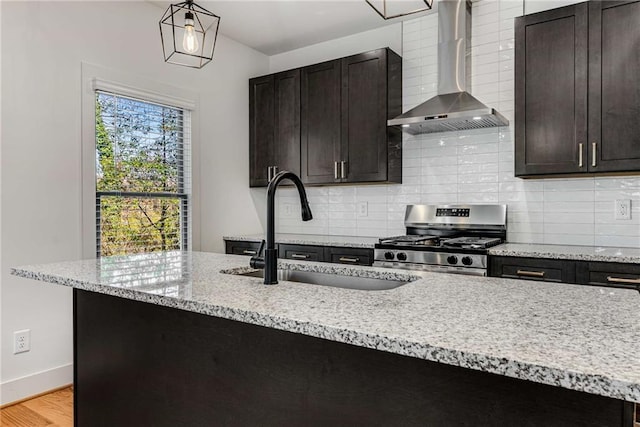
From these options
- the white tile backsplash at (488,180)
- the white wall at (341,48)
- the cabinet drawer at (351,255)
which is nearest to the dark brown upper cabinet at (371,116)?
the white tile backsplash at (488,180)

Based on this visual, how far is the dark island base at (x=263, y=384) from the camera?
0.89 meters

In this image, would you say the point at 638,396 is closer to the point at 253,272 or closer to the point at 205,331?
the point at 205,331

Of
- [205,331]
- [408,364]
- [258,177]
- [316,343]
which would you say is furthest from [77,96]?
[408,364]

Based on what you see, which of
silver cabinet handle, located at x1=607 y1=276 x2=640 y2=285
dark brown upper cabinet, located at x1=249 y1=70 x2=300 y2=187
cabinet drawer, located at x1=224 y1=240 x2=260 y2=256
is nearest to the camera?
silver cabinet handle, located at x1=607 y1=276 x2=640 y2=285

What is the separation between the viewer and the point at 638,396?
24.4 inches

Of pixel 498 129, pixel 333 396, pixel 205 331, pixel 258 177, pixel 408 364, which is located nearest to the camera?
pixel 408 364

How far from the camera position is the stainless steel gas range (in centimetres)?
285

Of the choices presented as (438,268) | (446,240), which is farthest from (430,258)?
(446,240)

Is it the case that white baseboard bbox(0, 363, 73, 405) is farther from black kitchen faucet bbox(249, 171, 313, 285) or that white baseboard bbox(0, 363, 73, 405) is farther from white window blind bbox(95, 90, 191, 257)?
black kitchen faucet bbox(249, 171, 313, 285)

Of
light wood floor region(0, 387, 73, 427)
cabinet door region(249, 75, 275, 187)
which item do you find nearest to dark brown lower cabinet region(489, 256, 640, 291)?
cabinet door region(249, 75, 275, 187)

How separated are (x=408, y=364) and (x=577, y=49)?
268 cm

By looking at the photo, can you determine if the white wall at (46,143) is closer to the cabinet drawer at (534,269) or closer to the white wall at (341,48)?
the white wall at (341,48)

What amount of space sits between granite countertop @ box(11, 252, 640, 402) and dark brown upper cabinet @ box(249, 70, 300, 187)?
2545 millimetres

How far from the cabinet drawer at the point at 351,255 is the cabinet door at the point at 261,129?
1146 millimetres
